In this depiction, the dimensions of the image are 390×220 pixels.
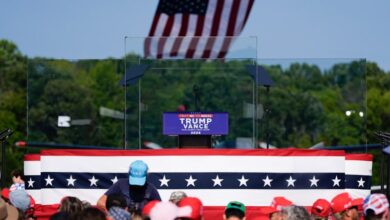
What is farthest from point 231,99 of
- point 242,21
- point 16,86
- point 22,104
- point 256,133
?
point 16,86

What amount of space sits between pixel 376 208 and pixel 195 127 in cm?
652

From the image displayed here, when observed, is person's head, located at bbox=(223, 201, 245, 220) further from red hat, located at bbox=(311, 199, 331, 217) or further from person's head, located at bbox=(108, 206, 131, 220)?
red hat, located at bbox=(311, 199, 331, 217)

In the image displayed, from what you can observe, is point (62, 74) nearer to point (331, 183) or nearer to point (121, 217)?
point (331, 183)

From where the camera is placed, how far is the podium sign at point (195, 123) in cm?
1753

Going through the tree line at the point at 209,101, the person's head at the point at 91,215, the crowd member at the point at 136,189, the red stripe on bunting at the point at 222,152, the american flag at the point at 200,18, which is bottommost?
the person's head at the point at 91,215

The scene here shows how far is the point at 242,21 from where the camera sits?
98.7 ft

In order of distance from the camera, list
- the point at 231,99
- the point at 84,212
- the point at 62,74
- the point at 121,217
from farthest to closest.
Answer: the point at 62,74, the point at 231,99, the point at 121,217, the point at 84,212

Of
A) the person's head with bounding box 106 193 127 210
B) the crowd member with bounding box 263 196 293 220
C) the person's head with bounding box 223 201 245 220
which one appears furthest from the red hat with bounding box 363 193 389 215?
the person's head with bounding box 106 193 127 210

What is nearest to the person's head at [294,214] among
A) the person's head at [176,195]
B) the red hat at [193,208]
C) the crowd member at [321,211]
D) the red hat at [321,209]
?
the red hat at [193,208]

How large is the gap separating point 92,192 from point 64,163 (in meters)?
0.54

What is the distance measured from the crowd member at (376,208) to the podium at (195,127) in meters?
6.06

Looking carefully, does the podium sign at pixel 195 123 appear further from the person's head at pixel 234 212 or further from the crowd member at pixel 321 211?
the person's head at pixel 234 212

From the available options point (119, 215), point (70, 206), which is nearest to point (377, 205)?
point (119, 215)

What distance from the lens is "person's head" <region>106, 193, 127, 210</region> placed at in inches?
484
